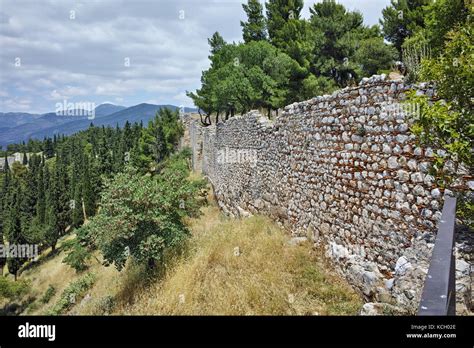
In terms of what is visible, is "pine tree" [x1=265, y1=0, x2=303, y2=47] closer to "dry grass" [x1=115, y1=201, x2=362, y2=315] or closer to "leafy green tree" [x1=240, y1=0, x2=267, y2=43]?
"leafy green tree" [x1=240, y1=0, x2=267, y2=43]

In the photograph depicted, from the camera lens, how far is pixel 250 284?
5.25 metres

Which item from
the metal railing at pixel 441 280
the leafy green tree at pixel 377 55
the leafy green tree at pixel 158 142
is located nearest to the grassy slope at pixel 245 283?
the metal railing at pixel 441 280

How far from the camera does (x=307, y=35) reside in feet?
68.3

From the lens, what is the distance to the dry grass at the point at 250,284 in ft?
15.6

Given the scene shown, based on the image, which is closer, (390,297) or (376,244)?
(390,297)

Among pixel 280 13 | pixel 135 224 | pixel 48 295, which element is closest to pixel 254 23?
pixel 280 13

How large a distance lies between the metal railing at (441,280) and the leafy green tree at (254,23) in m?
24.4

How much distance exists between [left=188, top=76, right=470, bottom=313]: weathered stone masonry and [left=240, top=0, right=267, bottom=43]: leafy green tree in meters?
17.9

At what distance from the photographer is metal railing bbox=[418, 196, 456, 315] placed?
5.44 ft

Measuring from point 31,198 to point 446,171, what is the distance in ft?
210

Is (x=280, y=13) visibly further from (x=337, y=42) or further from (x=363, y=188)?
(x=363, y=188)

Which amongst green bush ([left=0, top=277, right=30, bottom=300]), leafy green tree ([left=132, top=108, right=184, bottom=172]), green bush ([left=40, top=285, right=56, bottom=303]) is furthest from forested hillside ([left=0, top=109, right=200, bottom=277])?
green bush ([left=0, top=277, right=30, bottom=300])
